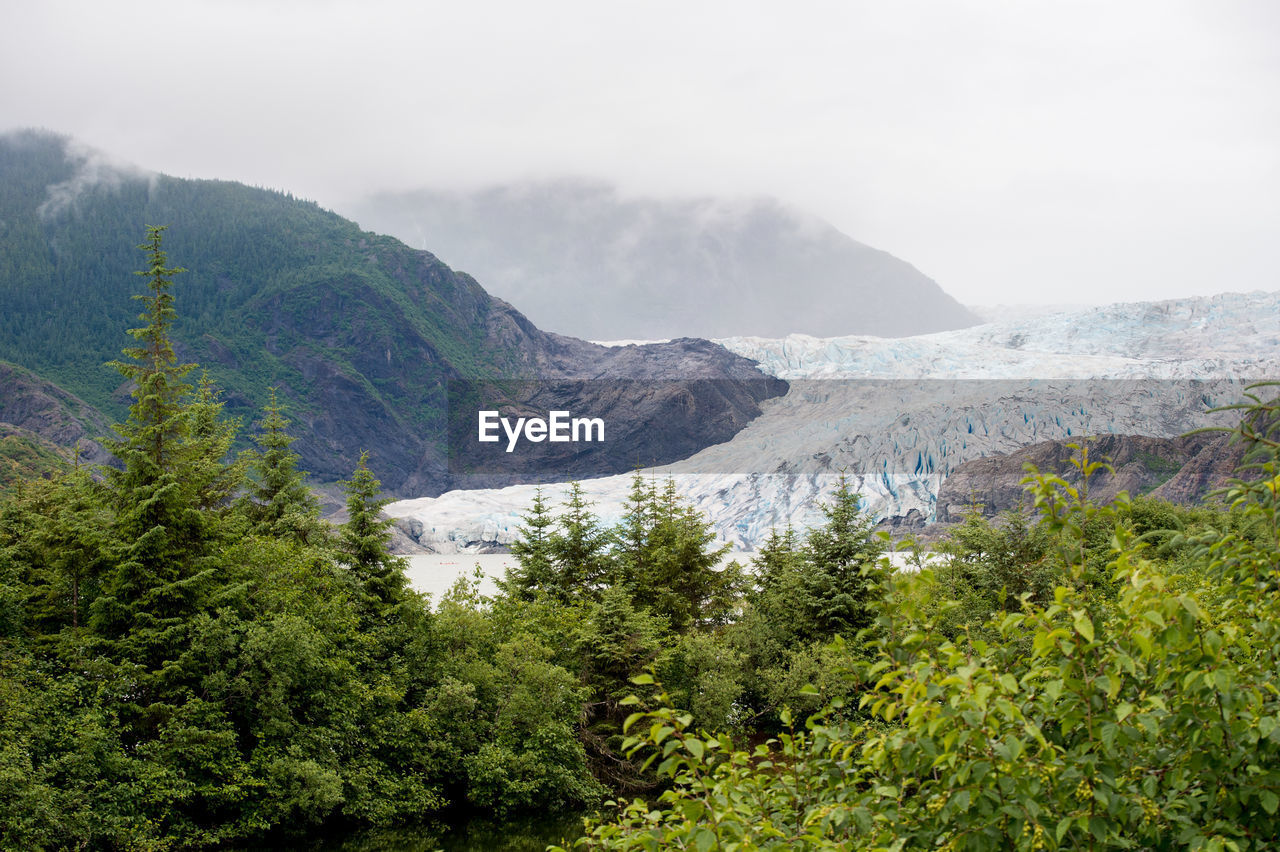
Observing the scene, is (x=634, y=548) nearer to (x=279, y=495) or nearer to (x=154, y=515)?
(x=279, y=495)

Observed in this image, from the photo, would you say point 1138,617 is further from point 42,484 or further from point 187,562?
point 42,484

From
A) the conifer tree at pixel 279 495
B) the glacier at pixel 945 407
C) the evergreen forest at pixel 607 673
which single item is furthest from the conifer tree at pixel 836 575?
the glacier at pixel 945 407

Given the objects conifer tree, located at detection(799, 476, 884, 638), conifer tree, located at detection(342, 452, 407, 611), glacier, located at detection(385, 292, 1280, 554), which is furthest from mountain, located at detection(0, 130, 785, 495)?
conifer tree, located at detection(342, 452, 407, 611)

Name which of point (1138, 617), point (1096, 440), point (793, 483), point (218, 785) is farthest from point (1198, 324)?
point (1138, 617)

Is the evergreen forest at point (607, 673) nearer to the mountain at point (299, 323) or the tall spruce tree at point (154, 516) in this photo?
the tall spruce tree at point (154, 516)

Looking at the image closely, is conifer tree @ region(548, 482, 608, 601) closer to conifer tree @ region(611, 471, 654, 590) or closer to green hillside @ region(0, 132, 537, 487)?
conifer tree @ region(611, 471, 654, 590)
